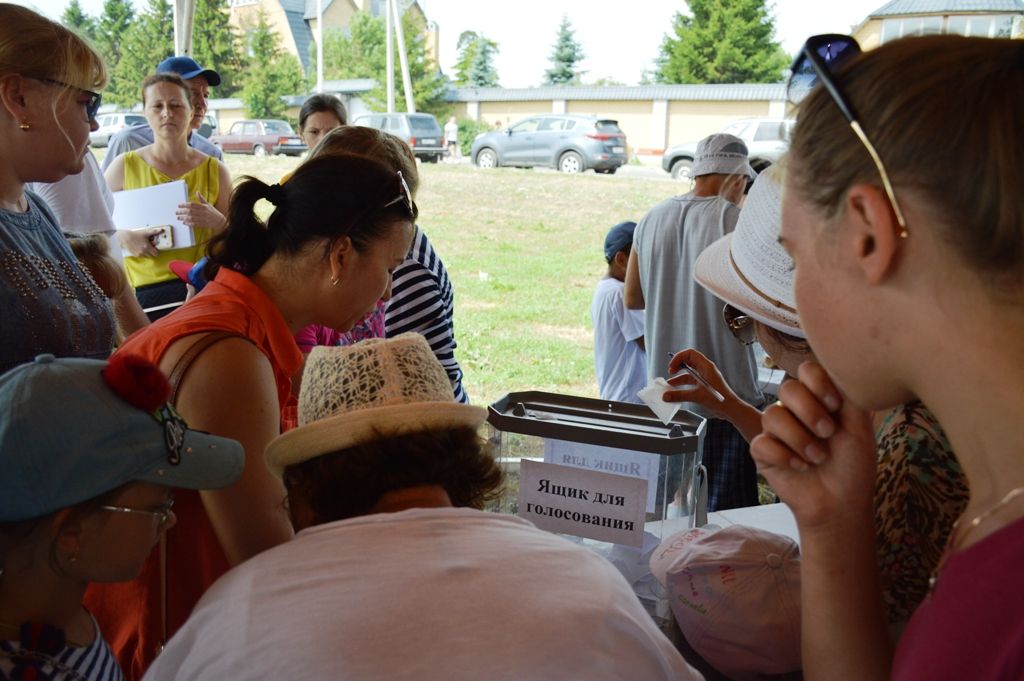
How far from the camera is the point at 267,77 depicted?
17.0 m

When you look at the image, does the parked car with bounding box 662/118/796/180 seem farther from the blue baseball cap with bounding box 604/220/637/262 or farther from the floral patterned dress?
the floral patterned dress

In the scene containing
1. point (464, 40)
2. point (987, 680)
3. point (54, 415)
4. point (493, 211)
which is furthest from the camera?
point (464, 40)

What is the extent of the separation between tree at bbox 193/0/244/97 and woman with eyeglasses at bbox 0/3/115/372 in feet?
31.2

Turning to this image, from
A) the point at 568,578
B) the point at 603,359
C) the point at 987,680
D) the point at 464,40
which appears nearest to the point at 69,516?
the point at 568,578

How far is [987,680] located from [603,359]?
3252 mm

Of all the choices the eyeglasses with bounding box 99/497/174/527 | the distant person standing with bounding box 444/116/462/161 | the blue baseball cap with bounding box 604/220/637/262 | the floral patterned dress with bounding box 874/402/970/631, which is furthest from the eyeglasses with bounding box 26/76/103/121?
the distant person standing with bounding box 444/116/462/161

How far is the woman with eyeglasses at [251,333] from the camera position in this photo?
133 centimetres

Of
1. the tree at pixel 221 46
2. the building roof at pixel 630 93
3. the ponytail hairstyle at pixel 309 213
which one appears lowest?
the ponytail hairstyle at pixel 309 213

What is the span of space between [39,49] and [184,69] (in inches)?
103

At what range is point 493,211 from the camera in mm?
12078

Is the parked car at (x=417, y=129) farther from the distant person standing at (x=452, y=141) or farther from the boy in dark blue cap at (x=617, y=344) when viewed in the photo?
the boy in dark blue cap at (x=617, y=344)

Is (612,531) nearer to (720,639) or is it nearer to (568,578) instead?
(720,639)

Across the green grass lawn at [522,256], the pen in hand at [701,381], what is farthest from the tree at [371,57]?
the pen in hand at [701,381]

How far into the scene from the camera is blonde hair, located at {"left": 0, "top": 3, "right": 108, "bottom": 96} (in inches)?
62.2
